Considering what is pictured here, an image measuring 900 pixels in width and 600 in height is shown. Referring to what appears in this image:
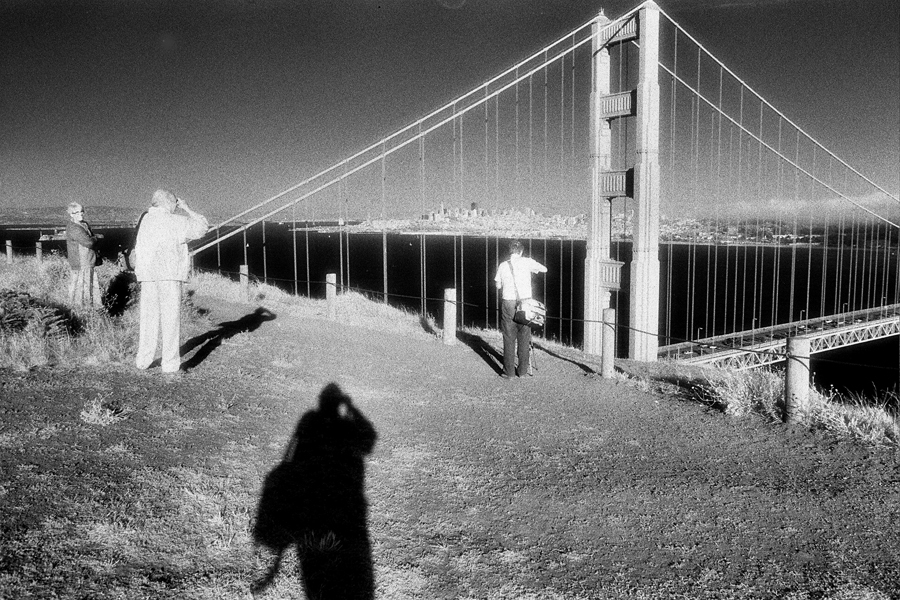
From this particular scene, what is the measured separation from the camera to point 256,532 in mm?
4051

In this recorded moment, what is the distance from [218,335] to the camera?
1055 cm

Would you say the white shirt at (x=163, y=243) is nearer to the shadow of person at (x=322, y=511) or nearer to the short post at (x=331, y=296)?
the shadow of person at (x=322, y=511)

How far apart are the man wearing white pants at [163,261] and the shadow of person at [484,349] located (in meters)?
4.30

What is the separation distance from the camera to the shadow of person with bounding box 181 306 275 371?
861 centimetres

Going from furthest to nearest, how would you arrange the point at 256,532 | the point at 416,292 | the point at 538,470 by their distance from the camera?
the point at 416,292, the point at 538,470, the point at 256,532

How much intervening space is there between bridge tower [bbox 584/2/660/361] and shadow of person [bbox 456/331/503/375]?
2.74 metres

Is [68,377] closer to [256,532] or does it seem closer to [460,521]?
[256,532]

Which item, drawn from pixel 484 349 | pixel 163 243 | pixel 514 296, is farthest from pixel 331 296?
pixel 163 243

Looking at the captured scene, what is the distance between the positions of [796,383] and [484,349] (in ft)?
18.5

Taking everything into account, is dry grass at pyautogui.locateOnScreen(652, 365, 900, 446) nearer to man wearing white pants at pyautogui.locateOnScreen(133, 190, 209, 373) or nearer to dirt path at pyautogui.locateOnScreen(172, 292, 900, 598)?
dirt path at pyautogui.locateOnScreen(172, 292, 900, 598)

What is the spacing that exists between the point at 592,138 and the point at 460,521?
12.5m

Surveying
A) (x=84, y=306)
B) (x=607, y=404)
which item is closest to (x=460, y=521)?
(x=607, y=404)

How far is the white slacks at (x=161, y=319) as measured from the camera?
7.20 meters

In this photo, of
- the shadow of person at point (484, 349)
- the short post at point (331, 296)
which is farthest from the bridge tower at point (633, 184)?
the short post at point (331, 296)
